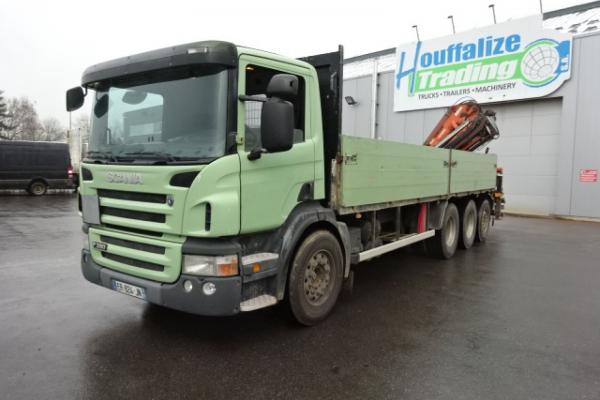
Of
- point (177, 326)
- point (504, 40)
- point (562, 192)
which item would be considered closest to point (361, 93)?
point (504, 40)

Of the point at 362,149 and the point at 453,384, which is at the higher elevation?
the point at 362,149

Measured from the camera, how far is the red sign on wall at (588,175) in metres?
13.8

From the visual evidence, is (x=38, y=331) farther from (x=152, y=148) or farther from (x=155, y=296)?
(x=152, y=148)

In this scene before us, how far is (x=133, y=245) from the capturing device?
3828 millimetres

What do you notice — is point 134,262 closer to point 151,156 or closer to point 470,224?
point 151,156

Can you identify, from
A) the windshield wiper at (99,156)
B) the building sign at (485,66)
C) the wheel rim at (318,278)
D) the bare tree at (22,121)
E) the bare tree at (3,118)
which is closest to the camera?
the windshield wiper at (99,156)

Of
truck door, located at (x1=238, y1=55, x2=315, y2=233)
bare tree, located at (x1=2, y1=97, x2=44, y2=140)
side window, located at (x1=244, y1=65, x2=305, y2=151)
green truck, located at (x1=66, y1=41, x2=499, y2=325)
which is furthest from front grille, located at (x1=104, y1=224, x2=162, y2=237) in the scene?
bare tree, located at (x1=2, y1=97, x2=44, y2=140)

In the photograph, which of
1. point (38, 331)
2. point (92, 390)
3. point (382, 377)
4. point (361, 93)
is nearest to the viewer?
point (92, 390)

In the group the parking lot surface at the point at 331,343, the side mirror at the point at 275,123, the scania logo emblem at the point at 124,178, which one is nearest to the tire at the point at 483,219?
the parking lot surface at the point at 331,343

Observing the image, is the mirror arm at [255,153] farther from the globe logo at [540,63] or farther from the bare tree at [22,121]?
the bare tree at [22,121]

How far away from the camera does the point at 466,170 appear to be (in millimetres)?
8062

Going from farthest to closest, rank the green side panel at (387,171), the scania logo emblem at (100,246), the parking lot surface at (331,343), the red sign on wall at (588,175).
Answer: the red sign on wall at (588,175) → the green side panel at (387,171) → the scania logo emblem at (100,246) → the parking lot surface at (331,343)

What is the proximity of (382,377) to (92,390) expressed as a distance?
2.16 meters

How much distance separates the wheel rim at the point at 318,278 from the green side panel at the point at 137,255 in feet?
4.29
